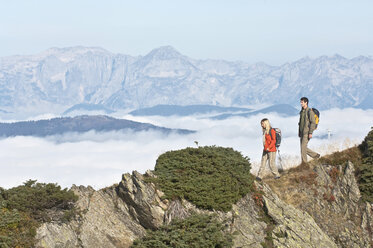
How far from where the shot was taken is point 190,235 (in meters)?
14.5

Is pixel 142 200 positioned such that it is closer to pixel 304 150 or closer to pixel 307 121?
pixel 307 121

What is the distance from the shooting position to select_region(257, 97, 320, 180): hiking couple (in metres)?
20.4

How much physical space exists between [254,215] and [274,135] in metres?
4.34

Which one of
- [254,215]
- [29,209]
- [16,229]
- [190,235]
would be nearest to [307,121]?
[254,215]

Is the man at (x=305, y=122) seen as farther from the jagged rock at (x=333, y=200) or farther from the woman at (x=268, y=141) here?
the woman at (x=268, y=141)

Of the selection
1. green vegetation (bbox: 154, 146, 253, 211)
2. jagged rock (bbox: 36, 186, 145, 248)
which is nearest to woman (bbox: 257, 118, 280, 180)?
green vegetation (bbox: 154, 146, 253, 211)

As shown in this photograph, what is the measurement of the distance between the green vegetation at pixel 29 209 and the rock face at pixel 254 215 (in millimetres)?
372

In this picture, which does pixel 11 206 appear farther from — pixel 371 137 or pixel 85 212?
pixel 371 137

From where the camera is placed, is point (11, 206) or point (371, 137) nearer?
point (11, 206)

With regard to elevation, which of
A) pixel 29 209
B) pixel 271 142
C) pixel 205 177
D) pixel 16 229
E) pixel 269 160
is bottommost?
pixel 16 229

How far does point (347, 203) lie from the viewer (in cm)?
2030

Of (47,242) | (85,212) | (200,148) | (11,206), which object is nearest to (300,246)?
(200,148)

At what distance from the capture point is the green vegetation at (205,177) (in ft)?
54.8

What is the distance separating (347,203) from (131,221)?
987cm
